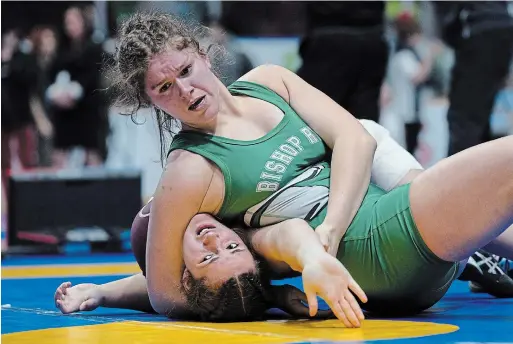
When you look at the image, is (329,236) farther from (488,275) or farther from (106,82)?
(106,82)

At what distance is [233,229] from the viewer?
357 cm

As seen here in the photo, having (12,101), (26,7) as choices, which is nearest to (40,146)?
(12,101)

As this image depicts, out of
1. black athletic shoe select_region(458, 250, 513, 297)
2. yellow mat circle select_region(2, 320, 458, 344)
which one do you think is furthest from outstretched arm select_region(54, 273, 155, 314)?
black athletic shoe select_region(458, 250, 513, 297)

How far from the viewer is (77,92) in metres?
10.3

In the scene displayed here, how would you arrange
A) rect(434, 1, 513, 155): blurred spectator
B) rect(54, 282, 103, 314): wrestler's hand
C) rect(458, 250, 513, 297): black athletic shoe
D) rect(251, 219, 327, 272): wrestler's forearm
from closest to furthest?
1. rect(251, 219, 327, 272): wrestler's forearm
2. rect(54, 282, 103, 314): wrestler's hand
3. rect(458, 250, 513, 297): black athletic shoe
4. rect(434, 1, 513, 155): blurred spectator

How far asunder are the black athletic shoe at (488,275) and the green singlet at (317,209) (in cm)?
62

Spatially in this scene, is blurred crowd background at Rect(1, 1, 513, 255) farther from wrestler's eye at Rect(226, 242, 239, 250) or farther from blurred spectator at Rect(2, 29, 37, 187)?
wrestler's eye at Rect(226, 242, 239, 250)

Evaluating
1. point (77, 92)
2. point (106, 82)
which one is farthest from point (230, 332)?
point (77, 92)

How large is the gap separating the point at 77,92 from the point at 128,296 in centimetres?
656

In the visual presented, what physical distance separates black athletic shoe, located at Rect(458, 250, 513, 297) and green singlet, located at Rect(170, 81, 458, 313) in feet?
2.04

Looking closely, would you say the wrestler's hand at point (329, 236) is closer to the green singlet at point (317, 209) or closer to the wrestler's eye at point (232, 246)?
the green singlet at point (317, 209)

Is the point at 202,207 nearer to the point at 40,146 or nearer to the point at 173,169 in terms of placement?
the point at 173,169

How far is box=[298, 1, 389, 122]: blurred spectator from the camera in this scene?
20.3ft

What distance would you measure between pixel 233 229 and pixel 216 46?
802 millimetres
